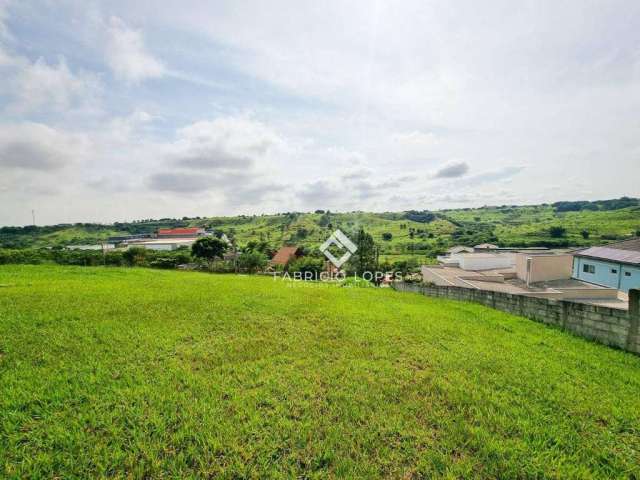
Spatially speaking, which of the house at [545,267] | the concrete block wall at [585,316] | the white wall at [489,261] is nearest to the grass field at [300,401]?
the concrete block wall at [585,316]

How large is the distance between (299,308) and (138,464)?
5.62m

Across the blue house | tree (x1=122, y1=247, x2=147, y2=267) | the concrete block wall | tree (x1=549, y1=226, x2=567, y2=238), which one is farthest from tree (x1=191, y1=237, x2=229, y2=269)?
tree (x1=549, y1=226, x2=567, y2=238)

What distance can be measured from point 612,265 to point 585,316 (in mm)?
17866

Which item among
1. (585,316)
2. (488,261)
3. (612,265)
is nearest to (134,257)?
(585,316)

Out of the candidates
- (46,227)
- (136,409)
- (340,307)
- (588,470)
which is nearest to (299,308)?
(340,307)

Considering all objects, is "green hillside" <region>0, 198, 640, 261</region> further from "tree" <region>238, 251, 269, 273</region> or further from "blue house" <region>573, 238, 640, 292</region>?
"blue house" <region>573, 238, 640, 292</region>

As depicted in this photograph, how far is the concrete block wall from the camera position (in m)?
5.36

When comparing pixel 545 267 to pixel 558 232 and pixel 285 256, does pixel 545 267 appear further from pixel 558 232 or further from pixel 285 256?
pixel 558 232

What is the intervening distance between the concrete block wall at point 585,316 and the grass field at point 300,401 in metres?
0.43

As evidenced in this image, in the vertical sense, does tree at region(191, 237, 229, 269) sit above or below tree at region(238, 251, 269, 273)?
above

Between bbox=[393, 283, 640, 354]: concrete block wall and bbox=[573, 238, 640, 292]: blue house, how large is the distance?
584 inches

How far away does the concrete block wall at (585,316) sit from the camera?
5363 millimetres

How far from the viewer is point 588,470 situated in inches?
97.3

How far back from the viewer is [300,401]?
10.8 ft
